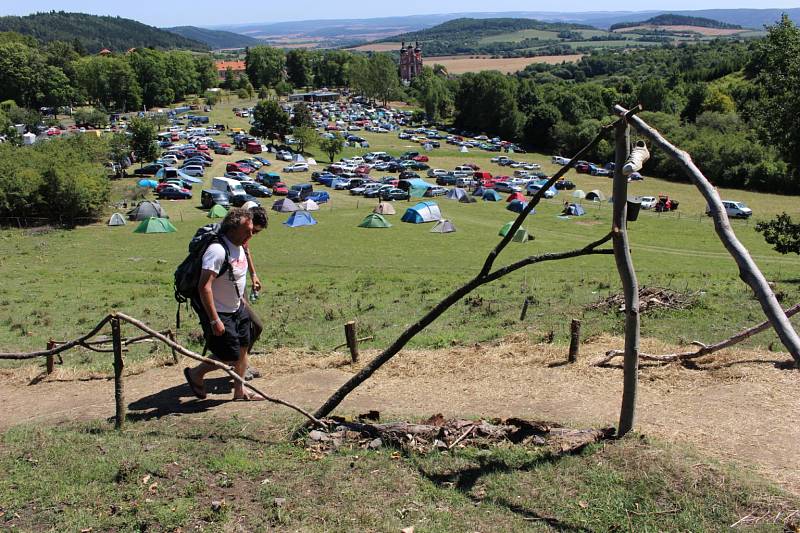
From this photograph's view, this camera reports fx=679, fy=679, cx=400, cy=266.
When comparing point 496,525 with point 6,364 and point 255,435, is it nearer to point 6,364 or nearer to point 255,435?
point 255,435

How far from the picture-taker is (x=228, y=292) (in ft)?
26.2

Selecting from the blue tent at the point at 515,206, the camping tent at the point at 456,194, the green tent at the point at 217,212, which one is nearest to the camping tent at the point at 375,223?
the green tent at the point at 217,212

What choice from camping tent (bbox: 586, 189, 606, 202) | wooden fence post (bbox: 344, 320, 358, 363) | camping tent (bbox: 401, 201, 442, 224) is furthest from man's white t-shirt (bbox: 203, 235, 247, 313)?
camping tent (bbox: 586, 189, 606, 202)

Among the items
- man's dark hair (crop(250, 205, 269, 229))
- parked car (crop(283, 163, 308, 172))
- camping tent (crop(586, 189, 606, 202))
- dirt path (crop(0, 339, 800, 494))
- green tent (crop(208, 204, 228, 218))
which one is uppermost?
man's dark hair (crop(250, 205, 269, 229))

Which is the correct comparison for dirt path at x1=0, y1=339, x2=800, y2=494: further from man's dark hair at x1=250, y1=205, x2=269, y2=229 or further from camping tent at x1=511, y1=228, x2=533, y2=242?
camping tent at x1=511, y1=228, x2=533, y2=242

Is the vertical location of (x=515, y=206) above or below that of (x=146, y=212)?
below

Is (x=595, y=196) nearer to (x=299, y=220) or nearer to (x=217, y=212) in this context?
(x=299, y=220)

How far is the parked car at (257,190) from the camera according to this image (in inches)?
2002

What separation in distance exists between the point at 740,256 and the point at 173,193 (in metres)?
47.3

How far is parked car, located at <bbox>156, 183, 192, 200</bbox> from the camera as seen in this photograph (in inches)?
1902

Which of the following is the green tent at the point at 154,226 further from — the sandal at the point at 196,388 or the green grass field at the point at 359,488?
the green grass field at the point at 359,488

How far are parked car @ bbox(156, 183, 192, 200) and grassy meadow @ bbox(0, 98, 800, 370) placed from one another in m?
1.11

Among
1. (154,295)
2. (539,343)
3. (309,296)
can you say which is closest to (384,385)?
(539,343)

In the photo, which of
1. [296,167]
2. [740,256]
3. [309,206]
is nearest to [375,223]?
[309,206]
